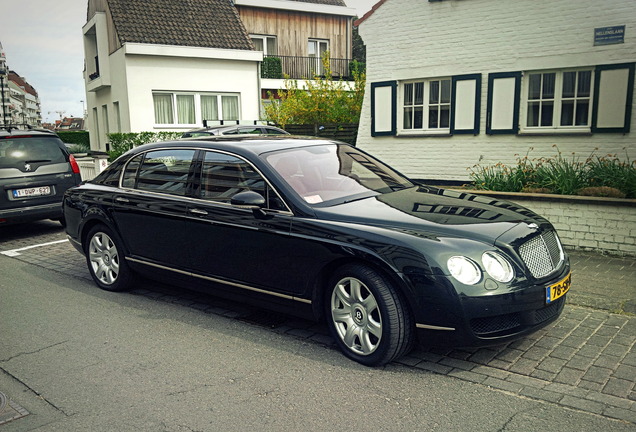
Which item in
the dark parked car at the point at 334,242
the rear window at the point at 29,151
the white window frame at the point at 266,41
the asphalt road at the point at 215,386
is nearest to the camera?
the asphalt road at the point at 215,386

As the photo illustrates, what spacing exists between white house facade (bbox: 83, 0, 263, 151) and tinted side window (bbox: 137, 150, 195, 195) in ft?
56.2

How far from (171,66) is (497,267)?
2091cm

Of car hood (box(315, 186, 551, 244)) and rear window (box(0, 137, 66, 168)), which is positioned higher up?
rear window (box(0, 137, 66, 168))

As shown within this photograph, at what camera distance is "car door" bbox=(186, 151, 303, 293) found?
4.78 meters

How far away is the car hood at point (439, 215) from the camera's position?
4.29 meters

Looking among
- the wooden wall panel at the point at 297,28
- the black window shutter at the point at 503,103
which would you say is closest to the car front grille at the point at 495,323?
the black window shutter at the point at 503,103

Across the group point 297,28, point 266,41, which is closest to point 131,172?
point 266,41

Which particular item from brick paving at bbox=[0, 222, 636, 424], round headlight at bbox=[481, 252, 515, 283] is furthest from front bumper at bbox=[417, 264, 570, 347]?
brick paving at bbox=[0, 222, 636, 424]

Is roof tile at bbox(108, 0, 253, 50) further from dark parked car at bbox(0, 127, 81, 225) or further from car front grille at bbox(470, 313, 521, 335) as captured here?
car front grille at bbox(470, 313, 521, 335)

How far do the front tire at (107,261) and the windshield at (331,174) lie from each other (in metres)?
2.32

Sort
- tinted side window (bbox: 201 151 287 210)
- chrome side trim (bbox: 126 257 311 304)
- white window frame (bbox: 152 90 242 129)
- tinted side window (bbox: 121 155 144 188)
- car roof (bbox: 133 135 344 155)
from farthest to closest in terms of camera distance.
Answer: white window frame (bbox: 152 90 242 129) → tinted side window (bbox: 121 155 144 188) → car roof (bbox: 133 135 344 155) → tinted side window (bbox: 201 151 287 210) → chrome side trim (bbox: 126 257 311 304)

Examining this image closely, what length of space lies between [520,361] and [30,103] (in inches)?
7967

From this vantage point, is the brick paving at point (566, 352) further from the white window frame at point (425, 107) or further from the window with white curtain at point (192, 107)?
the window with white curtain at point (192, 107)

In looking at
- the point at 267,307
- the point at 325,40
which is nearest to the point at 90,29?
the point at 325,40
